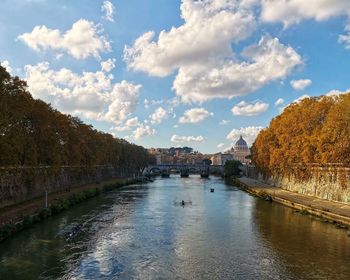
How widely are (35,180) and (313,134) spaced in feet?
137

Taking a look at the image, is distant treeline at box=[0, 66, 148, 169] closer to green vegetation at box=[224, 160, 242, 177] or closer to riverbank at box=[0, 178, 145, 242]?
riverbank at box=[0, 178, 145, 242]

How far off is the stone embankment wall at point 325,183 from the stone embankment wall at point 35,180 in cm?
4217

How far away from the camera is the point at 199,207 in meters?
63.3

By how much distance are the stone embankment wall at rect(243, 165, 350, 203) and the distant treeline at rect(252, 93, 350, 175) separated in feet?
5.53

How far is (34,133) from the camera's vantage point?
61125 millimetres

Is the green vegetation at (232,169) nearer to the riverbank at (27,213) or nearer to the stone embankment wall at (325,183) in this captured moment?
the stone embankment wall at (325,183)

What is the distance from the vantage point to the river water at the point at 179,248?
2748cm

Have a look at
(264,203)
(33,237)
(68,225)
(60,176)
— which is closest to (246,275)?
(33,237)

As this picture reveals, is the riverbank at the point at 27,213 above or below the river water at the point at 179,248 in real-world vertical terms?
above

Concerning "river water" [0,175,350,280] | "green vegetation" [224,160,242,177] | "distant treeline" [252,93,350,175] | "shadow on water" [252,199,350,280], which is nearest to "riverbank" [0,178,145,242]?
"river water" [0,175,350,280]

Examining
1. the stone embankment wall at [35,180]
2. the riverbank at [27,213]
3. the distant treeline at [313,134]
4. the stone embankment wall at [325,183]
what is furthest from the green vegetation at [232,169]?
the riverbank at [27,213]

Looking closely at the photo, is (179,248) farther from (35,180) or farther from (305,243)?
(35,180)

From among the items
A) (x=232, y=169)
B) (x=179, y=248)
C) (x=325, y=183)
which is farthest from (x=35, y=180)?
(x=232, y=169)

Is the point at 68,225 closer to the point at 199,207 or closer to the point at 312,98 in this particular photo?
the point at 199,207
